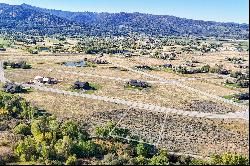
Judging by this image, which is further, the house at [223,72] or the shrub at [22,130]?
the house at [223,72]

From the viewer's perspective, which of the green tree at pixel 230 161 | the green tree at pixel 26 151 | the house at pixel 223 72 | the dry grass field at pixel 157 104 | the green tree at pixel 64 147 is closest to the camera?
the green tree at pixel 230 161

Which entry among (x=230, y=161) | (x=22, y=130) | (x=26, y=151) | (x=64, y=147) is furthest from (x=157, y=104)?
(x=26, y=151)

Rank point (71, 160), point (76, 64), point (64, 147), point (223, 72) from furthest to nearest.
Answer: point (76, 64) < point (223, 72) < point (64, 147) < point (71, 160)

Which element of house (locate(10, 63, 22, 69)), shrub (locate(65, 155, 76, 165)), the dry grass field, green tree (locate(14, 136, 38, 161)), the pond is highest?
house (locate(10, 63, 22, 69))

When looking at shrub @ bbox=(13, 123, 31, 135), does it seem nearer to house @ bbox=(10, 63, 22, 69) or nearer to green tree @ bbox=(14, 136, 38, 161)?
green tree @ bbox=(14, 136, 38, 161)

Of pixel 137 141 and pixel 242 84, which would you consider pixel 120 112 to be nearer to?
pixel 137 141

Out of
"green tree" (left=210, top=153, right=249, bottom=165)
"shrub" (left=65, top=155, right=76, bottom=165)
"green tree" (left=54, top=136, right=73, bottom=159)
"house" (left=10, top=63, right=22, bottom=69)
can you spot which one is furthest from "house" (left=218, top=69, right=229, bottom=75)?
"shrub" (left=65, top=155, right=76, bottom=165)

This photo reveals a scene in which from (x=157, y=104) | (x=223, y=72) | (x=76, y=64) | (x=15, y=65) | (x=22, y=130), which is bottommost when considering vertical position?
(x=157, y=104)

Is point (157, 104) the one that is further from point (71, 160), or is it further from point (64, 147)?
point (71, 160)

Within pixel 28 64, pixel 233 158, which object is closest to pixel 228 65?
pixel 28 64

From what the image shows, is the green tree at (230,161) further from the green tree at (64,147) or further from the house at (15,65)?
the house at (15,65)

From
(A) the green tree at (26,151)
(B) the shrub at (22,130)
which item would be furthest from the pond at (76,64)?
(A) the green tree at (26,151)
